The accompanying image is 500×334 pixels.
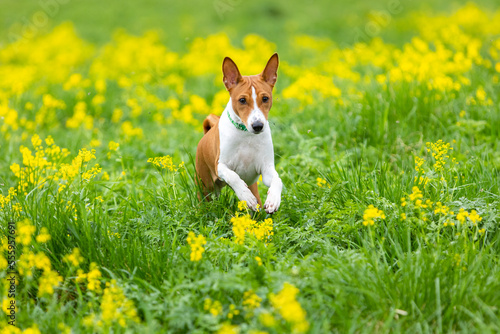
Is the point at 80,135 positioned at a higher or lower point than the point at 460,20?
lower

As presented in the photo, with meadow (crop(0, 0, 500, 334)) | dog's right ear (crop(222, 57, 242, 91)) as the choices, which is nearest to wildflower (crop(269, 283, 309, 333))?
meadow (crop(0, 0, 500, 334))

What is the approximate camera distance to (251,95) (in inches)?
130

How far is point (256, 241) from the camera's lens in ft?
10.0

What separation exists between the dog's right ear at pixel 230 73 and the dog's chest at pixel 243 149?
0.27 metres

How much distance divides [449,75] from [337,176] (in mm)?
3367

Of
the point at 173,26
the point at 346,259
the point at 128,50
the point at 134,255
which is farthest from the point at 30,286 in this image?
the point at 173,26

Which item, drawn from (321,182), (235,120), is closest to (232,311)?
(235,120)

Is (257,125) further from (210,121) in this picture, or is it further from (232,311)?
(232,311)

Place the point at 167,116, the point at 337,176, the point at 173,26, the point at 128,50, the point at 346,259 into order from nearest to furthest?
the point at 346,259, the point at 337,176, the point at 167,116, the point at 128,50, the point at 173,26

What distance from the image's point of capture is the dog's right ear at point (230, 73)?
3.41m

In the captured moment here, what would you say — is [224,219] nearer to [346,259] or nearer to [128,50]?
[346,259]

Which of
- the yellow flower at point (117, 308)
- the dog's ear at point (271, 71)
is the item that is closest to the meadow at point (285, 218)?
the yellow flower at point (117, 308)

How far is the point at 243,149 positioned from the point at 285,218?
0.59 metres

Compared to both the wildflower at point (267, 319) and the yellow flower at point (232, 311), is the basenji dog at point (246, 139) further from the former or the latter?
the wildflower at point (267, 319)
